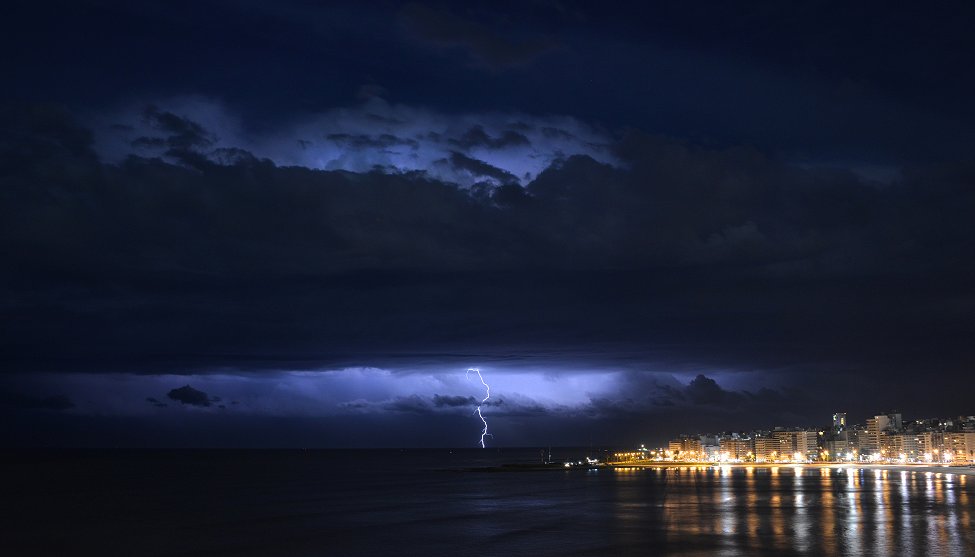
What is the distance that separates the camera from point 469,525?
70312 millimetres

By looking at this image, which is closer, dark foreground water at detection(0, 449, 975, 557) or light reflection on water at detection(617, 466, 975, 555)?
light reflection on water at detection(617, 466, 975, 555)

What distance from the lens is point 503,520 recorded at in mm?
73938

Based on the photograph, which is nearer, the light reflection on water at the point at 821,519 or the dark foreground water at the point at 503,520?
the light reflection on water at the point at 821,519

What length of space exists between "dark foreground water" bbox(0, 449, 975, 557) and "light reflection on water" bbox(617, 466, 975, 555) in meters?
0.11

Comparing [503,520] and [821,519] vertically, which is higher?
[821,519]

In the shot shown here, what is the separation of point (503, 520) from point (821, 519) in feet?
86.1

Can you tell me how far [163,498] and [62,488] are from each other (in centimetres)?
3112

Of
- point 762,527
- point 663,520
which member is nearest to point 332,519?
point 663,520

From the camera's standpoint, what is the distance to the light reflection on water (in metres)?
54.0

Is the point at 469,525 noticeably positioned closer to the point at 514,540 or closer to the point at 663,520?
the point at 514,540

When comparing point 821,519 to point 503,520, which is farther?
point 503,520

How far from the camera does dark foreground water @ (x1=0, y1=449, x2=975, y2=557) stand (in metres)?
56.5

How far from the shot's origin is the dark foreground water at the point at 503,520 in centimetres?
5653

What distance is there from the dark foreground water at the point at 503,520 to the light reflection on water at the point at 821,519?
0.11 meters
